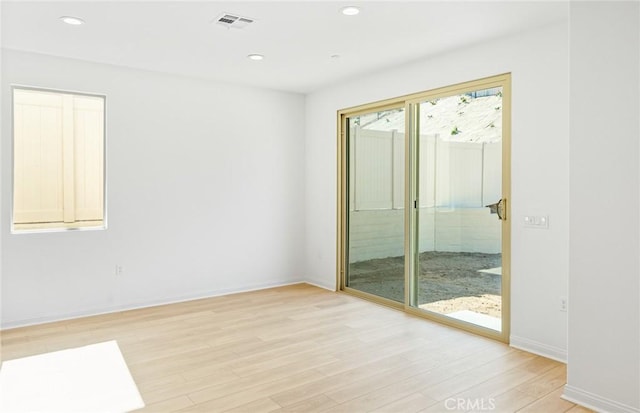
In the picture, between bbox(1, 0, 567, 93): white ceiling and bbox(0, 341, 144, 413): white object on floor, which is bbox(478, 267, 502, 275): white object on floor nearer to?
bbox(1, 0, 567, 93): white ceiling

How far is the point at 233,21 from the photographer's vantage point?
3.43 meters

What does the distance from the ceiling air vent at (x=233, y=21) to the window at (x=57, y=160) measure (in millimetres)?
2030

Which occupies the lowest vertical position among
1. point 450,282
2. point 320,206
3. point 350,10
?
point 450,282

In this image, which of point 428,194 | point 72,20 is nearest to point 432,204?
point 428,194

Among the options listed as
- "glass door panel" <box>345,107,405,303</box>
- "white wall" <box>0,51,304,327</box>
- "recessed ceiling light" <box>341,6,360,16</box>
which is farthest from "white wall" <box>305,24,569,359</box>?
"white wall" <box>0,51,304,327</box>

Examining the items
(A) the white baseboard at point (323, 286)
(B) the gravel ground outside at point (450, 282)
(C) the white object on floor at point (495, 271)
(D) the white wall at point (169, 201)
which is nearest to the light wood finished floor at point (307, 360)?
(B) the gravel ground outside at point (450, 282)

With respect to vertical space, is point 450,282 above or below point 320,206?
below

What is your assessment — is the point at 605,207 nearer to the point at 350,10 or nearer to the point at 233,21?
the point at 350,10

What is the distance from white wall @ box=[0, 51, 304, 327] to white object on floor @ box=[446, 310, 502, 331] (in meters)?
2.60

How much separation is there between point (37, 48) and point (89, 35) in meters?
0.76

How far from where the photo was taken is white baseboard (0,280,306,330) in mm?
4273

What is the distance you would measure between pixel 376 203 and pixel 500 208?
1.67 m

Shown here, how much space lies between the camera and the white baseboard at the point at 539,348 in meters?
3.39

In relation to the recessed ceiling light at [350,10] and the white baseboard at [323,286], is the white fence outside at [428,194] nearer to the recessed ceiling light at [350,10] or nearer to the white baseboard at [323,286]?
the white baseboard at [323,286]
